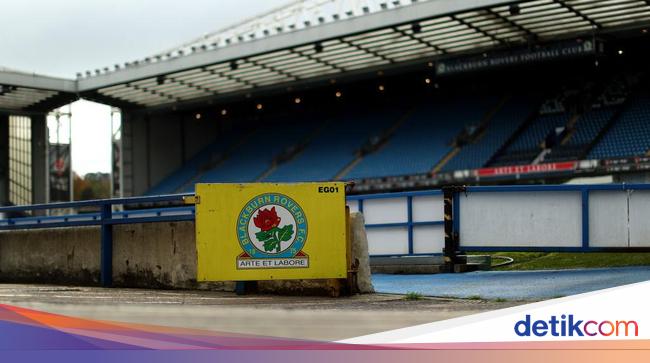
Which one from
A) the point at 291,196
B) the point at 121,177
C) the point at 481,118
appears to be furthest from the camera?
the point at 121,177

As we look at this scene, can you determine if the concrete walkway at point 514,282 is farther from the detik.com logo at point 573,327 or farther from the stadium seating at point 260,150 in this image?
the stadium seating at point 260,150

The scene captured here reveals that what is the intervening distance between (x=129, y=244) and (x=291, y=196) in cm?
308

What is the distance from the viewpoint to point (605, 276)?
38.8 feet

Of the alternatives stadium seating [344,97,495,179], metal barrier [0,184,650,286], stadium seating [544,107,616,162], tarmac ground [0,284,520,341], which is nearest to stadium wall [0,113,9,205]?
stadium seating [344,97,495,179]

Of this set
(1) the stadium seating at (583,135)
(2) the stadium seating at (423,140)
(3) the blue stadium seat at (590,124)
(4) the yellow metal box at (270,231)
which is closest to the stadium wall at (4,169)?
(2) the stadium seating at (423,140)

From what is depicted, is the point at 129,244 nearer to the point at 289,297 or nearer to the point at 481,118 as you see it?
the point at 289,297

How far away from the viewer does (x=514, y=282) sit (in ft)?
38.9

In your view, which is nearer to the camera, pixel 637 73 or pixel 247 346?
pixel 247 346

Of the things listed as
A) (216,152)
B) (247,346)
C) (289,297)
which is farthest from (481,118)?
(247,346)

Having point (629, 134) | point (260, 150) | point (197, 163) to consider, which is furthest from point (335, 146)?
point (629, 134)

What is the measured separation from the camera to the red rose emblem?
970 cm

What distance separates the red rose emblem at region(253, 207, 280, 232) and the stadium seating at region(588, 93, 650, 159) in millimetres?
26036

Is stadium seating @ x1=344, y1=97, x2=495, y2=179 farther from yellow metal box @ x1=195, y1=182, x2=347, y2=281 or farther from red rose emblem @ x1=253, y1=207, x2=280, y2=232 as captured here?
red rose emblem @ x1=253, y1=207, x2=280, y2=232

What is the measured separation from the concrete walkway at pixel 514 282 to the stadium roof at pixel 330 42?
69.9 ft
